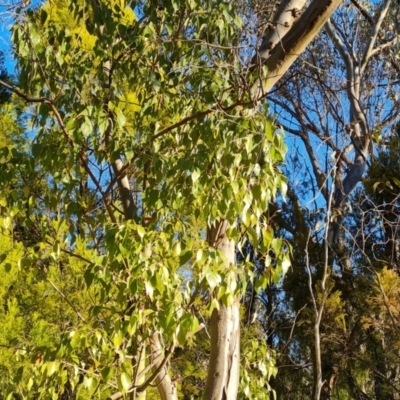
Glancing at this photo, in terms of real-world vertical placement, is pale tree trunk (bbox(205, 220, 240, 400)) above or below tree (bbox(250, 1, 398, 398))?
below

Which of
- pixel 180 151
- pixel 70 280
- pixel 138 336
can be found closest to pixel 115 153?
pixel 180 151

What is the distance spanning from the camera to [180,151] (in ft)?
8.86

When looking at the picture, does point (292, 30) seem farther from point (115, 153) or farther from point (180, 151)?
point (115, 153)

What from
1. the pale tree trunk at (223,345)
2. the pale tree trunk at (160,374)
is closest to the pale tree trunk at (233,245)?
the pale tree trunk at (223,345)

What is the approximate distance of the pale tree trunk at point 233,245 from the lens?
8.86 feet

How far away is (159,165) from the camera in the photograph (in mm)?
2518

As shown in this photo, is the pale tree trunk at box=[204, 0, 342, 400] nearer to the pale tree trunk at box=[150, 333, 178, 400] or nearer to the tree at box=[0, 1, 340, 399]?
the tree at box=[0, 1, 340, 399]

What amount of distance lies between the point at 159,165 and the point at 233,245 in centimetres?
52

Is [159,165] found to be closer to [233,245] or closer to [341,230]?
[233,245]

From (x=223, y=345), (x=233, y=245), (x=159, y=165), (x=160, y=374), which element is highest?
(x=159, y=165)

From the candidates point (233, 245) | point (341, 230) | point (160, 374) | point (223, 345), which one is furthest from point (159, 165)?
point (341, 230)

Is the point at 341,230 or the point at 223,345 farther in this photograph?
the point at 341,230

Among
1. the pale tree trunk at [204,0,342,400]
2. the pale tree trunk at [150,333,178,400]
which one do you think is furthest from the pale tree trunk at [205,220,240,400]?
the pale tree trunk at [150,333,178,400]

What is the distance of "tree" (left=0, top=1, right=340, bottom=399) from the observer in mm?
2266
